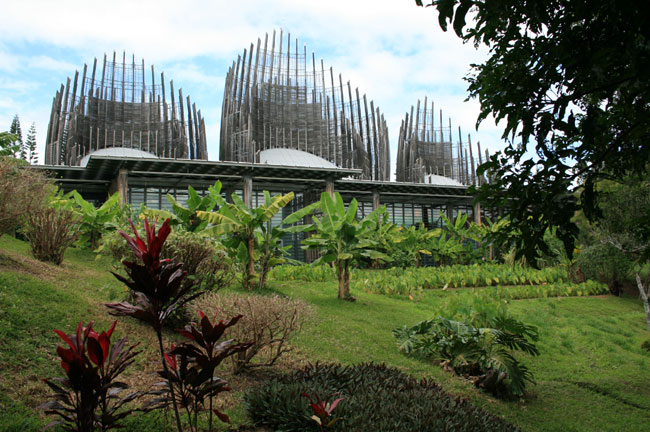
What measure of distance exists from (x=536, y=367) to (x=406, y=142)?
22507 millimetres

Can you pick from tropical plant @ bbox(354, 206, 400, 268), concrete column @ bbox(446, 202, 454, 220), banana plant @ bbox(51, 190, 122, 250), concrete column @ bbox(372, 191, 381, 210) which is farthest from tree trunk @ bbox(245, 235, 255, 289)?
concrete column @ bbox(446, 202, 454, 220)

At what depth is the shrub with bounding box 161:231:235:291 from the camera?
262 inches

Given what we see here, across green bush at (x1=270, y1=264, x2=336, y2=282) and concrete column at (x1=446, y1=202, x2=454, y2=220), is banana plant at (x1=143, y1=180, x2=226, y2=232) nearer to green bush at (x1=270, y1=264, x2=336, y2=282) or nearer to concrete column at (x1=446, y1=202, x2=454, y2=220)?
green bush at (x1=270, y1=264, x2=336, y2=282)

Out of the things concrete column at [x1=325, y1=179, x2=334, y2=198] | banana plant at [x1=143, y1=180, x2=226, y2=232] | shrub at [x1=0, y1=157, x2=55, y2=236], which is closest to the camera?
shrub at [x1=0, y1=157, x2=55, y2=236]

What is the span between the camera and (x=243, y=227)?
1052 cm

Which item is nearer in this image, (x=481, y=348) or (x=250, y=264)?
(x=481, y=348)

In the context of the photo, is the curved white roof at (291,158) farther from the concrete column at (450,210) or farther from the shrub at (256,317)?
the shrub at (256,317)

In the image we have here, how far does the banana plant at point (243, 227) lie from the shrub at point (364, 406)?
5.83m

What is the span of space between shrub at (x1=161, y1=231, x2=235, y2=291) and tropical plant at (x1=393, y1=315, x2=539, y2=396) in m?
3.17

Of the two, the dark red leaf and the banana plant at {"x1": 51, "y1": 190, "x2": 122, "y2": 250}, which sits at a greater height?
the banana plant at {"x1": 51, "y1": 190, "x2": 122, "y2": 250}

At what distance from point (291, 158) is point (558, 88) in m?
21.6

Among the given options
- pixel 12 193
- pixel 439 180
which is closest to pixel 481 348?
pixel 12 193

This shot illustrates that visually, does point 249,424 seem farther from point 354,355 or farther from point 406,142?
point 406,142

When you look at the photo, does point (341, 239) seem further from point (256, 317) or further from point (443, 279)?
point (256, 317)
